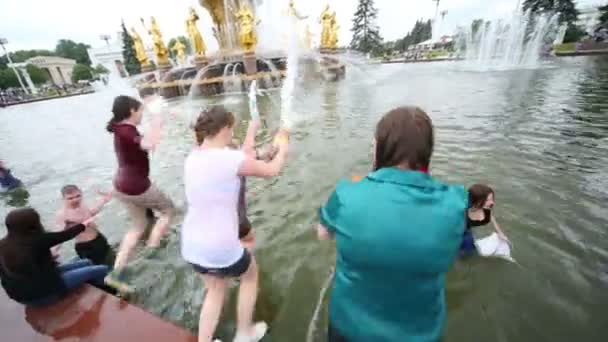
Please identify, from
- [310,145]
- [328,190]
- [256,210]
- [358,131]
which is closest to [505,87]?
[358,131]

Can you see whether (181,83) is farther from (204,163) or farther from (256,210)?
(204,163)

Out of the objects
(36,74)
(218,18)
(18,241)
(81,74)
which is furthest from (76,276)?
(81,74)

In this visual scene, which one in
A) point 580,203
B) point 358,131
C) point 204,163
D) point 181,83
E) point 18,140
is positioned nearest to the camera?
point 204,163

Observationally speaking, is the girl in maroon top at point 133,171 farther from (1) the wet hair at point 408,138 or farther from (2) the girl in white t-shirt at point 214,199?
(1) the wet hair at point 408,138

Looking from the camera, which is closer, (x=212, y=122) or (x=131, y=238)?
(x=212, y=122)

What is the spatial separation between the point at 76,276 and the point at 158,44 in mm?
21266

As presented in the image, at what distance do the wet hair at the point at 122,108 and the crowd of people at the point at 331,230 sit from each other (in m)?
0.01

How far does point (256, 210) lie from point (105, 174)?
196 inches

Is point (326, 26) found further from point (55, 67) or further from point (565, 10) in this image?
point (55, 67)

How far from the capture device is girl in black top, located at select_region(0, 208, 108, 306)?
2.31 m

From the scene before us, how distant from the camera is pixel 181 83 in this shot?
1862 centimetres

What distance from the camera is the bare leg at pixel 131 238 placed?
3.40m

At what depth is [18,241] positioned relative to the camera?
7.64 feet

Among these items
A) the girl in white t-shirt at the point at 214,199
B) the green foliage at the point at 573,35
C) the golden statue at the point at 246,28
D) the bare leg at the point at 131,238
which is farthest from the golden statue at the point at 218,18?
the green foliage at the point at 573,35
